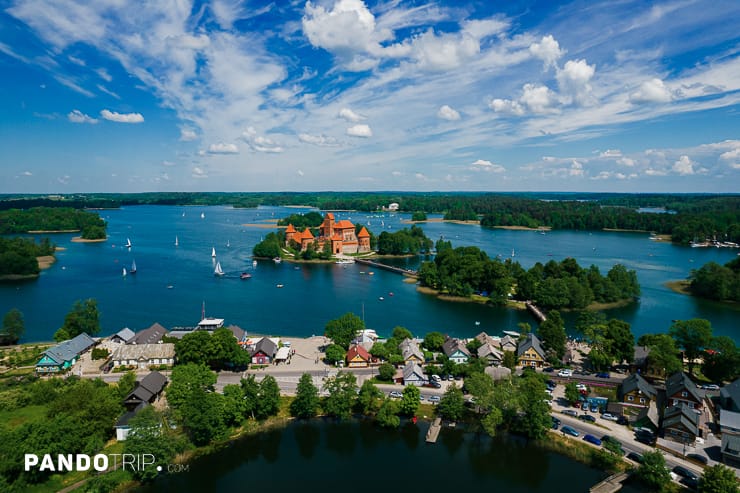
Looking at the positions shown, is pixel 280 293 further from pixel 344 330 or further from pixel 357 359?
pixel 357 359

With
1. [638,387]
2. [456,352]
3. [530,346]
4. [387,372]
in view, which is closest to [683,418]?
[638,387]

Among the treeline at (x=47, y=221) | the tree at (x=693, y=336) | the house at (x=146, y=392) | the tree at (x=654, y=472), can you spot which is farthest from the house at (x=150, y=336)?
the treeline at (x=47, y=221)

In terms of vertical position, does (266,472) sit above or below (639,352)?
below

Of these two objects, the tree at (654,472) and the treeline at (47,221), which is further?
the treeline at (47,221)

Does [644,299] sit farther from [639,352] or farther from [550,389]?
[550,389]

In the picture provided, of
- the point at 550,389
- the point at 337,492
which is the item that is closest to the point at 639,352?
the point at 550,389

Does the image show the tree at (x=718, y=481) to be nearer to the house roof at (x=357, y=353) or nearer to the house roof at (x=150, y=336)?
the house roof at (x=357, y=353)
